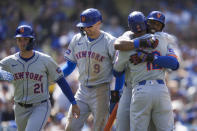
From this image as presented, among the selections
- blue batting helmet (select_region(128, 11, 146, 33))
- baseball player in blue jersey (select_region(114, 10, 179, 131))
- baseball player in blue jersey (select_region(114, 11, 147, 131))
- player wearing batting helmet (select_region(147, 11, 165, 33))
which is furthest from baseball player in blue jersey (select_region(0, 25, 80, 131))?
player wearing batting helmet (select_region(147, 11, 165, 33))

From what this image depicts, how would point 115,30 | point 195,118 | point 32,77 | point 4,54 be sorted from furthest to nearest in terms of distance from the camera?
point 115,30, point 4,54, point 195,118, point 32,77

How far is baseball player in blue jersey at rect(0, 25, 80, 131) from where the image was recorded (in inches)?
252

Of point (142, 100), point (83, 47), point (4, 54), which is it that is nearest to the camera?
point (142, 100)

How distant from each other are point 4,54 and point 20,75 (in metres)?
6.49

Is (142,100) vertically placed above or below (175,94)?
above

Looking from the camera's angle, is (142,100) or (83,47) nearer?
(142,100)

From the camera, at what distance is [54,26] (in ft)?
48.5

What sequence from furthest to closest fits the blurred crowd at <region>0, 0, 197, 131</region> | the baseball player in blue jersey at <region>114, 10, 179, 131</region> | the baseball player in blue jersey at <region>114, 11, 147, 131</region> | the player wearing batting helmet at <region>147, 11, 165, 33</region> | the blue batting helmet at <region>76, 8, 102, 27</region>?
the blurred crowd at <region>0, 0, 197, 131</region>
the blue batting helmet at <region>76, 8, 102, 27</region>
the player wearing batting helmet at <region>147, 11, 165, 33</region>
the baseball player in blue jersey at <region>114, 11, 147, 131</region>
the baseball player in blue jersey at <region>114, 10, 179, 131</region>

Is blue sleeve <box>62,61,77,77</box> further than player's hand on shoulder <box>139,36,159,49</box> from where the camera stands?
Yes

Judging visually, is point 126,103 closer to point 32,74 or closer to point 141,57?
point 141,57

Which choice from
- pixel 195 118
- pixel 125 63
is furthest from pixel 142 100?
pixel 195 118

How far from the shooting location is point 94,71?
675cm

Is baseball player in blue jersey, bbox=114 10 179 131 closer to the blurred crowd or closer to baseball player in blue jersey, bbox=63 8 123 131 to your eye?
baseball player in blue jersey, bbox=63 8 123 131

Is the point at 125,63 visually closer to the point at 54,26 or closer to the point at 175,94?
the point at 175,94
